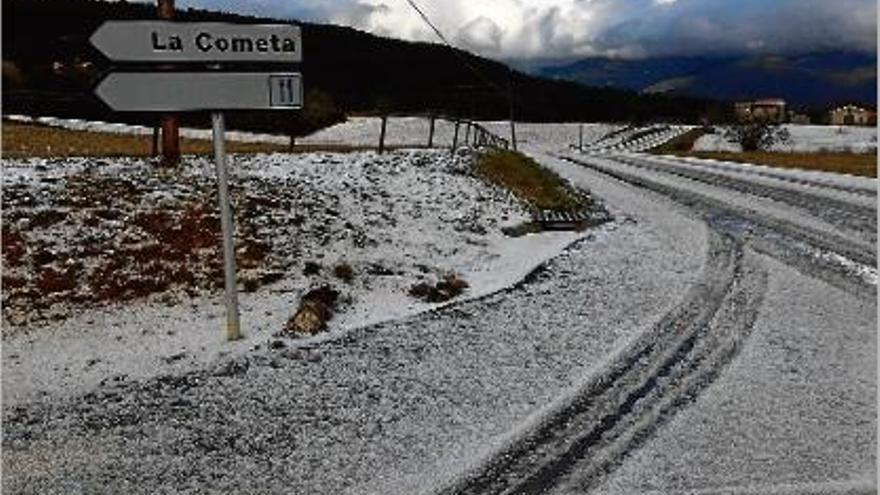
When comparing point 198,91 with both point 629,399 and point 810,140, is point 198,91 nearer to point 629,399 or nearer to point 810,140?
point 629,399

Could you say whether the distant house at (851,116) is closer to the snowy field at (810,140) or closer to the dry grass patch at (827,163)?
the snowy field at (810,140)

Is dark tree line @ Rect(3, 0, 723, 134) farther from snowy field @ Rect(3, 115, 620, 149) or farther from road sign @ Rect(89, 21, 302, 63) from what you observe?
road sign @ Rect(89, 21, 302, 63)

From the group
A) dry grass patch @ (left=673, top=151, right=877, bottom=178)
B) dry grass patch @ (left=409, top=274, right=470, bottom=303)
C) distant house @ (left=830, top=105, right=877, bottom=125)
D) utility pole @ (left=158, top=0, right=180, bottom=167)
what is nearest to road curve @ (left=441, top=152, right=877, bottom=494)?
dry grass patch @ (left=409, top=274, right=470, bottom=303)

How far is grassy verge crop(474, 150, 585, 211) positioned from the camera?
16.2 metres

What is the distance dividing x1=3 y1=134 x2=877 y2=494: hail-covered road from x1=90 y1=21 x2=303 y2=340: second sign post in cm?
173

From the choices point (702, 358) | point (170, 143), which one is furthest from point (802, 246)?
point (170, 143)

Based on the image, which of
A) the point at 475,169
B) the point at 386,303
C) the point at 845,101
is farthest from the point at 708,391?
the point at 845,101

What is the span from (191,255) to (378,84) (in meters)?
111

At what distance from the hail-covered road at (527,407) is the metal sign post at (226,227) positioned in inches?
20.6

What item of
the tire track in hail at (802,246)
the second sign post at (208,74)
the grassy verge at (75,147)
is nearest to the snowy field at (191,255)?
the second sign post at (208,74)

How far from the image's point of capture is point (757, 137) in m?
77.2

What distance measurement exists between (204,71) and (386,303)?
310 centimetres

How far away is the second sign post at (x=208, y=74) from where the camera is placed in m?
6.70

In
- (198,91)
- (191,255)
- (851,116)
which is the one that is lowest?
(851,116)
